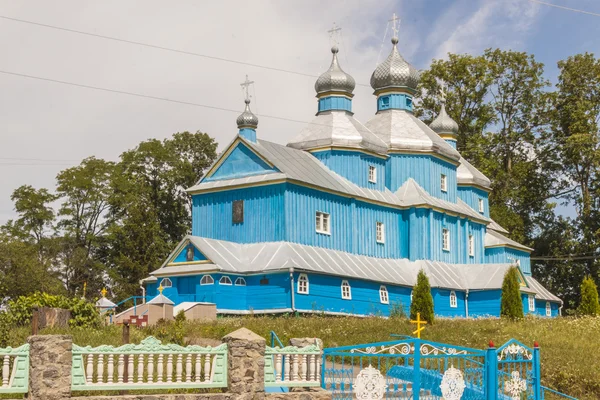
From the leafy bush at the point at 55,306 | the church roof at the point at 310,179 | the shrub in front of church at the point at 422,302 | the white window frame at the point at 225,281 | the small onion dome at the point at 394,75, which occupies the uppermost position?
the small onion dome at the point at 394,75

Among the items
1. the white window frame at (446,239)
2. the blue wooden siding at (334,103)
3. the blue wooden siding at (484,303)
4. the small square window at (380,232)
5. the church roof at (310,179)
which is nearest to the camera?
the church roof at (310,179)

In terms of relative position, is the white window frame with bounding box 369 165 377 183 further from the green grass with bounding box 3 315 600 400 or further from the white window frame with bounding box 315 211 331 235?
the green grass with bounding box 3 315 600 400

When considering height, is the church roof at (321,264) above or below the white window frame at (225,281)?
above

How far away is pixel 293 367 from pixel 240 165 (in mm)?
19089

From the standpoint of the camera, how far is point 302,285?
29.5 m

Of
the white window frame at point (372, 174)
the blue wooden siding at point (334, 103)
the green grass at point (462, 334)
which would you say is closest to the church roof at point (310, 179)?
the white window frame at point (372, 174)

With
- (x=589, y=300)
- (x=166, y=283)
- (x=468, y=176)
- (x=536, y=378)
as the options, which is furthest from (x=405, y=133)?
(x=536, y=378)

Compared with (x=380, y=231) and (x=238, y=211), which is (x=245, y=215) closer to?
(x=238, y=211)

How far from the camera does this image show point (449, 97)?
167 feet

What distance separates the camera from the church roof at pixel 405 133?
38.3m

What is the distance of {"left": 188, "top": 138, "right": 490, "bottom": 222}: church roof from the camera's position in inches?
1245

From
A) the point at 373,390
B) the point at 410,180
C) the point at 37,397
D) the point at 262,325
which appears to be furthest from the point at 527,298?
the point at 37,397

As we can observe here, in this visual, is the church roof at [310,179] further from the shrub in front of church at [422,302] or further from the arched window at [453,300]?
the shrub in front of church at [422,302]

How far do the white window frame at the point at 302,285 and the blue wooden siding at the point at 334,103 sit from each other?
32.5 ft
